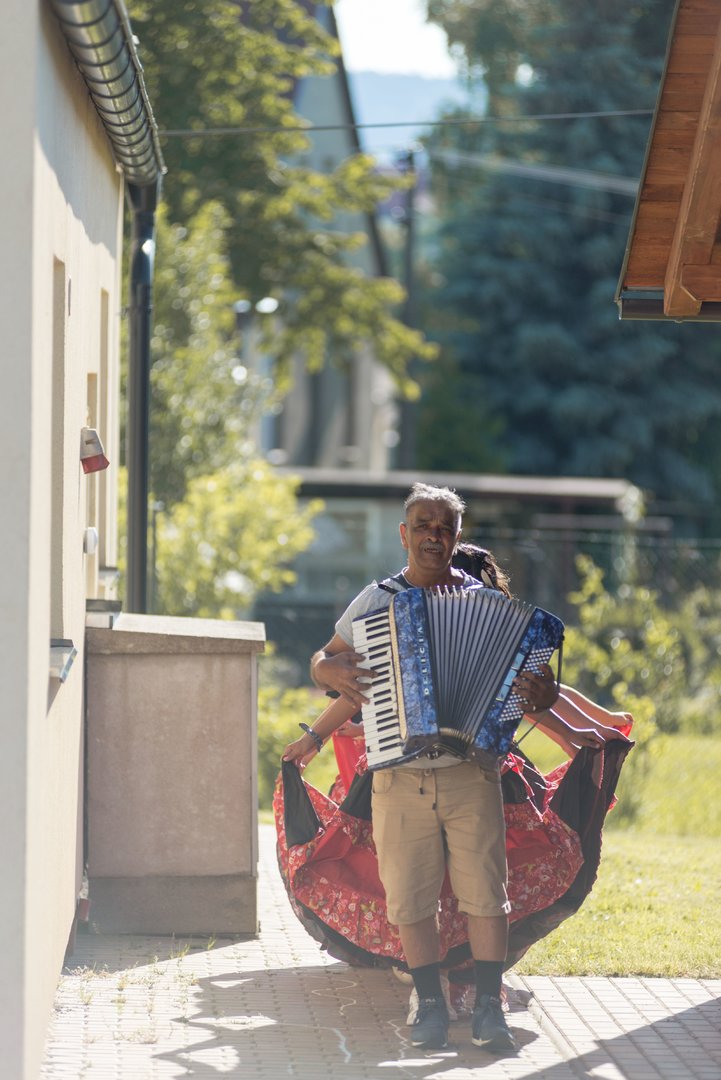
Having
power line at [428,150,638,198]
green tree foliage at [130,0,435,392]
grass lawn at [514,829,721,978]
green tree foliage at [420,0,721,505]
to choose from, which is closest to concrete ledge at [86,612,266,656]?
grass lawn at [514,829,721,978]

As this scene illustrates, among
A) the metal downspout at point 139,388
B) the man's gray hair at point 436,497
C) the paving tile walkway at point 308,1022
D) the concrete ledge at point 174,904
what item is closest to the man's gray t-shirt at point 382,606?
the man's gray hair at point 436,497

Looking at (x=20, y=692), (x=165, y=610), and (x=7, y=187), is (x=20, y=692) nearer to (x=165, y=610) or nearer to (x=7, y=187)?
(x=7, y=187)

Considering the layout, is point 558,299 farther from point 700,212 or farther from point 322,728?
point 322,728

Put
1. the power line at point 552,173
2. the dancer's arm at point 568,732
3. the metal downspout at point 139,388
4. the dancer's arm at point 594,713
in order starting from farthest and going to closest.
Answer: the power line at point 552,173, the metal downspout at point 139,388, the dancer's arm at point 594,713, the dancer's arm at point 568,732

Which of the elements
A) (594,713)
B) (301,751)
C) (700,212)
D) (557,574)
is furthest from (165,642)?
(557,574)

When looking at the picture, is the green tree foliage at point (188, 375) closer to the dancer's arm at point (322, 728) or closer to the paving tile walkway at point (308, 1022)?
the paving tile walkway at point (308, 1022)

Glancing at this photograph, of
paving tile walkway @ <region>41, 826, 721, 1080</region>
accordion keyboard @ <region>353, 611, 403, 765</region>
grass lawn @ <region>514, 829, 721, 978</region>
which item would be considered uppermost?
accordion keyboard @ <region>353, 611, 403, 765</region>

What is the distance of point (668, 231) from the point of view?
6488mm

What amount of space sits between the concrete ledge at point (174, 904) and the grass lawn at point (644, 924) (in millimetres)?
1160

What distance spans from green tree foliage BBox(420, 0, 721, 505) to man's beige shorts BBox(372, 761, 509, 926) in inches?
1089

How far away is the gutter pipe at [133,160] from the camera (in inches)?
195

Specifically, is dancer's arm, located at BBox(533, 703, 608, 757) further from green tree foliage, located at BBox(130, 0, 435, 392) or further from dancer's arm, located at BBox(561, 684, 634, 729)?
green tree foliage, located at BBox(130, 0, 435, 392)

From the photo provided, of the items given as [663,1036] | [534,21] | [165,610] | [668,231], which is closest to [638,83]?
[534,21]

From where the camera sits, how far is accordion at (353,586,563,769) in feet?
17.0
